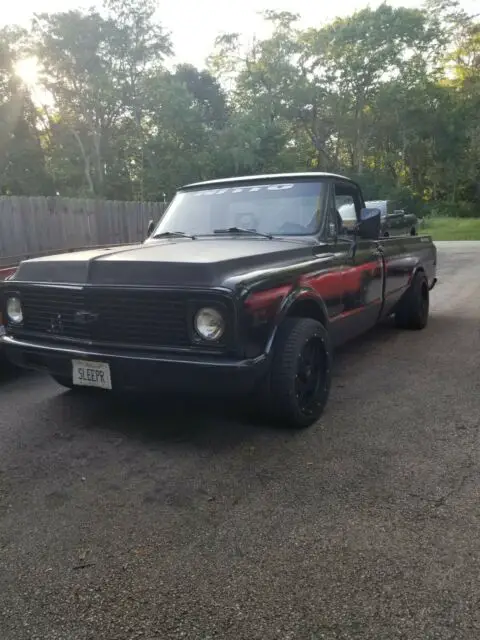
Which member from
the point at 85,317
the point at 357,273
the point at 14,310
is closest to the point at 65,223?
the point at 14,310

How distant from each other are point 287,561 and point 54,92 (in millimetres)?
31412

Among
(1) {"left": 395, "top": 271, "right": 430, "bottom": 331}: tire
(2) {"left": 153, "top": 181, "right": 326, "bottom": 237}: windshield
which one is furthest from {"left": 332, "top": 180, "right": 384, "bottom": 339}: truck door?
(1) {"left": 395, "top": 271, "right": 430, "bottom": 331}: tire

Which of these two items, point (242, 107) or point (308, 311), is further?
point (242, 107)

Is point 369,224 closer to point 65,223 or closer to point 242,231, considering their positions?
point 242,231

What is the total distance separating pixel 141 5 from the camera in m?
28.2

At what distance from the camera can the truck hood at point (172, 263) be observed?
3.31 metres

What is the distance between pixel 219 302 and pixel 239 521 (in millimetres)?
1183

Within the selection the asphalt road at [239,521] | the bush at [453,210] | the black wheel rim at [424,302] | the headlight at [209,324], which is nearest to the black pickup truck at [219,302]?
the headlight at [209,324]

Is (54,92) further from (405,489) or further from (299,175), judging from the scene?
(405,489)

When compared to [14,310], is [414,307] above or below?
below

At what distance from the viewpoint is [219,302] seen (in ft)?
10.4

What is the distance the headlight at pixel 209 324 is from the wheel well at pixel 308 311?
0.76 meters

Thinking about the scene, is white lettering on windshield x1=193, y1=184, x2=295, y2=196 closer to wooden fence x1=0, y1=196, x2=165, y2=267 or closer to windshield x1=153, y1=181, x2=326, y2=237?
windshield x1=153, y1=181, x2=326, y2=237

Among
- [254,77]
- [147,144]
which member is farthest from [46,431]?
[254,77]
